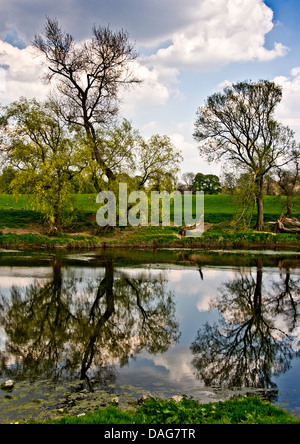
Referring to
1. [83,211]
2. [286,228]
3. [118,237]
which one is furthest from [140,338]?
[83,211]

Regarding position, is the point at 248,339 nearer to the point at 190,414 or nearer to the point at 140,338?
the point at 140,338

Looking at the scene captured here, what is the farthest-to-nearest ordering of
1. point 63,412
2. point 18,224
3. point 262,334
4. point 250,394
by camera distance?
point 18,224
point 262,334
point 250,394
point 63,412

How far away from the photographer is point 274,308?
11.0m

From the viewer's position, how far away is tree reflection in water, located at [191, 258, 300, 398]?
6.41 m

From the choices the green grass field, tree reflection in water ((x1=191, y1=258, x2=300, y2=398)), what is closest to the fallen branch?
the green grass field

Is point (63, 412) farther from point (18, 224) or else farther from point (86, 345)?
point (18, 224)

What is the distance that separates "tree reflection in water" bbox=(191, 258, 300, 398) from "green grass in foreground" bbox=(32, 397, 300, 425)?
1.11 m

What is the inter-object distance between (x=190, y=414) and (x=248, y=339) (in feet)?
13.3

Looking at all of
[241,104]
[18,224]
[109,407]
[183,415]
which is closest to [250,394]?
[183,415]

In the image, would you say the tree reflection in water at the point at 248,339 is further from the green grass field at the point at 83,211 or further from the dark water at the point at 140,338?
the green grass field at the point at 83,211

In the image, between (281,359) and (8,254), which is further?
(8,254)

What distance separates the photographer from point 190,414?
454 cm

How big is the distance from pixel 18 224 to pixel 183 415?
29.2 meters
